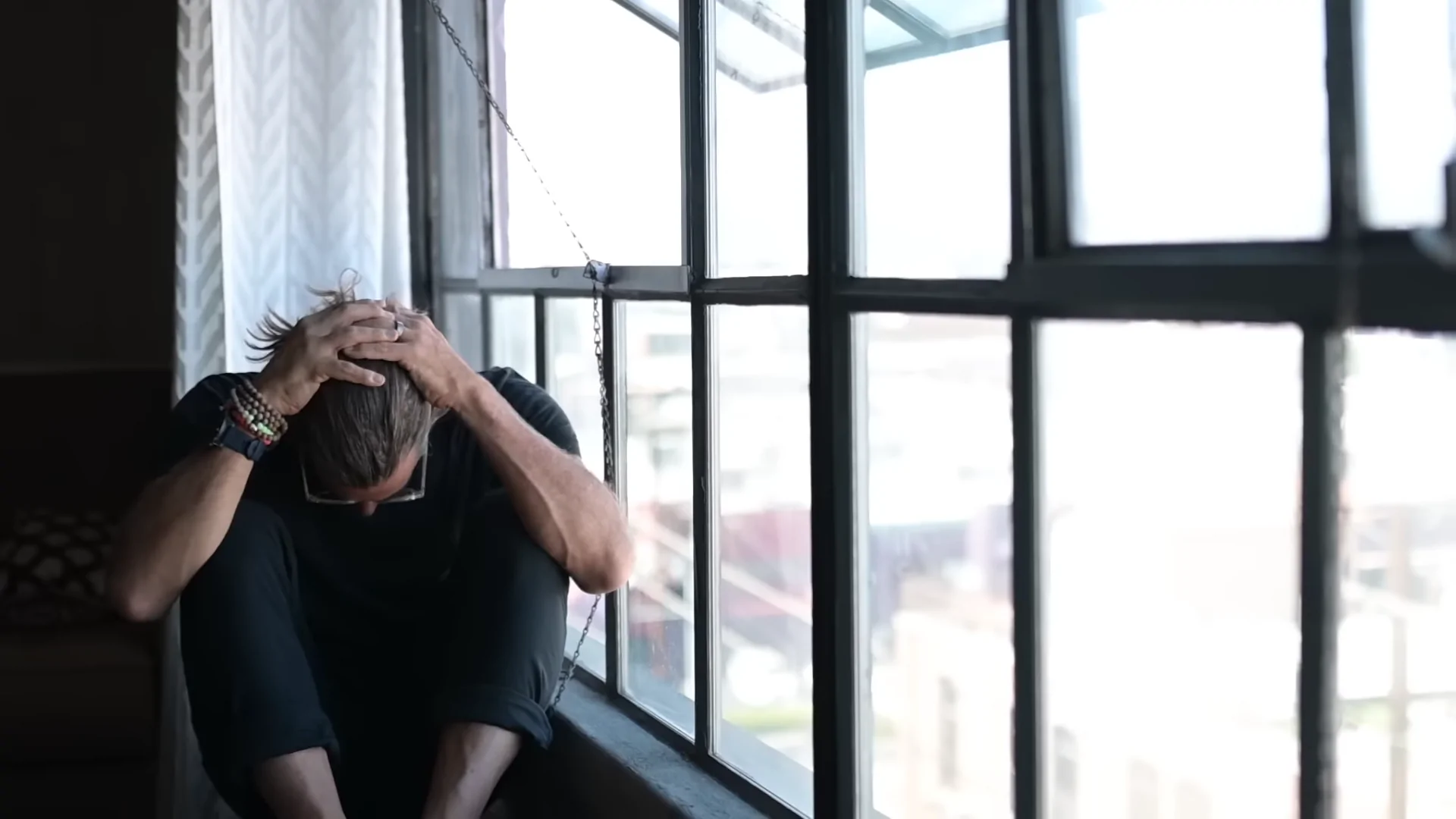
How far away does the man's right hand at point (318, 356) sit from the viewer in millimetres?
1628

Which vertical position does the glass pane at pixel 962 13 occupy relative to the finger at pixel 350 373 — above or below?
above

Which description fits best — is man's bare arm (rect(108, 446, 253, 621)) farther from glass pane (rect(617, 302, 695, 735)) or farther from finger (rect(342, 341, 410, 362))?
glass pane (rect(617, 302, 695, 735))

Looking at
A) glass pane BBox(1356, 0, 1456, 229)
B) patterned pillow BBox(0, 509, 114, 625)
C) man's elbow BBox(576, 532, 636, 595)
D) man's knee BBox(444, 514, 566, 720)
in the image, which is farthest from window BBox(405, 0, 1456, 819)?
patterned pillow BBox(0, 509, 114, 625)

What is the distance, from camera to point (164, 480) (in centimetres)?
171

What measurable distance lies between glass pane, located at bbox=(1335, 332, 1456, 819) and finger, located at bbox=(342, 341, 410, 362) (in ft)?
3.58

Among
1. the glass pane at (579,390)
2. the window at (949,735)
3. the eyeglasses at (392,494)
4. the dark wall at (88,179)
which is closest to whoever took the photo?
the window at (949,735)

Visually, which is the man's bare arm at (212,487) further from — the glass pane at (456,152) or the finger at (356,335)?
the glass pane at (456,152)

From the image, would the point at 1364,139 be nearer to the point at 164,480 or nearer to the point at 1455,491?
the point at 1455,491

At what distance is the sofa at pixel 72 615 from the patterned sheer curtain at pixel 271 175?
27 centimetres

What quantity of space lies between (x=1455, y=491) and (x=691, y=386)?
43.6 inches

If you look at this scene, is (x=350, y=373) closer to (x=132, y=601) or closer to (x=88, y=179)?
(x=132, y=601)

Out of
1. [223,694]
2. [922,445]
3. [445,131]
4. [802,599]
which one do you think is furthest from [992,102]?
[445,131]

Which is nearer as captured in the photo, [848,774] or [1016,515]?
[1016,515]

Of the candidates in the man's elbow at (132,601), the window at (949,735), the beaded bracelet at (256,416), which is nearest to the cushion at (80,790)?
the man's elbow at (132,601)
